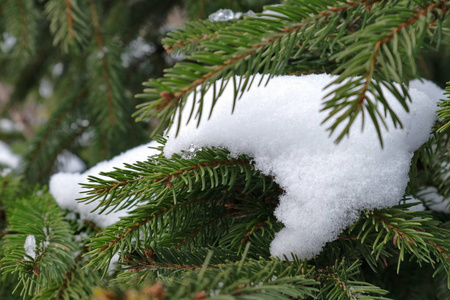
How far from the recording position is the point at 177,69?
362mm

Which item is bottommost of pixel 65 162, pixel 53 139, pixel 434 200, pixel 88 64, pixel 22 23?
pixel 65 162

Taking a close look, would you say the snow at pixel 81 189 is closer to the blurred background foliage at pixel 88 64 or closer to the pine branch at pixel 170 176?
the pine branch at pixel 170 176

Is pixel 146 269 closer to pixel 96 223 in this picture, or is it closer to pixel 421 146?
pixel 96 223

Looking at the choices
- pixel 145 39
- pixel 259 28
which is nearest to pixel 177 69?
pixel 259 28

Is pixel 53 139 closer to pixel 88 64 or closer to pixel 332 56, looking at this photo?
pixel 88 64

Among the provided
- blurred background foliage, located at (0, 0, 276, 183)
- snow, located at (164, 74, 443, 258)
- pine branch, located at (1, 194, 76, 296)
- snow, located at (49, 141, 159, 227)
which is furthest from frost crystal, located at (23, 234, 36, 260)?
blurred background foliage, located at (0, 0, 276, 183)

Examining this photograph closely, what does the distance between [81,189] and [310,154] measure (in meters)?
0.48

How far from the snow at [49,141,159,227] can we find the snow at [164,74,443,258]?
0.21m

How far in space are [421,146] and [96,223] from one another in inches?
22.5

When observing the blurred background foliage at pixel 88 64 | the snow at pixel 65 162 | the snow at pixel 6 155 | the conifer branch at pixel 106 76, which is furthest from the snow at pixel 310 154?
the snow at pixel 6 155

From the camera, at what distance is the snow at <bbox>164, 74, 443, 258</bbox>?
45 centimetres

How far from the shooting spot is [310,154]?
468 mm

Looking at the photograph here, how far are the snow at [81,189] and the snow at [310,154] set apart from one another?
215 millimetres

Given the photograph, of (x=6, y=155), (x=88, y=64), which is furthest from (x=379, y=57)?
(x=6, y=155)
